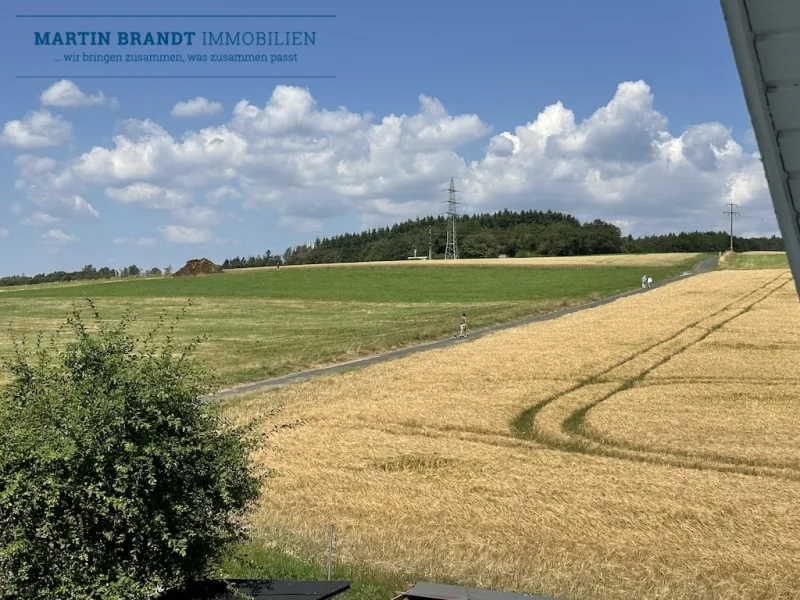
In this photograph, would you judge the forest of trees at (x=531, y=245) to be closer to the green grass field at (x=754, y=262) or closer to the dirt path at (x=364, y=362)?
the green grass field at (x=754, y=262)

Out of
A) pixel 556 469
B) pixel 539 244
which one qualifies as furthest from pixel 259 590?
pixel 539 244

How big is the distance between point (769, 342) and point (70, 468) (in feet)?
129

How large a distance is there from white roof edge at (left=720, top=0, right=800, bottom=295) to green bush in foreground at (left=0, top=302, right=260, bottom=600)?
6798 mm

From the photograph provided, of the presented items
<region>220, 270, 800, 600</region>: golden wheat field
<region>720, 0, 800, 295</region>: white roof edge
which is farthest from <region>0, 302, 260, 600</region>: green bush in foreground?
<region>720, 0, 800, 295</region>: white roof edge

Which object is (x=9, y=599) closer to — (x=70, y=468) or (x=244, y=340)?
(x=70, y=468)

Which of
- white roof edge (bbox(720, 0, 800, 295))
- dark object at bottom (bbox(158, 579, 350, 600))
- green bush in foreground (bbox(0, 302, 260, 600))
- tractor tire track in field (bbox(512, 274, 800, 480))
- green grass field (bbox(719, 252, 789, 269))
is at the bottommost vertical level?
green grass field (bbox(719, 252, 789, 269))

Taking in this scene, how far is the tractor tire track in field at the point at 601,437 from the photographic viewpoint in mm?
19500

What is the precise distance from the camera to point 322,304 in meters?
87.1

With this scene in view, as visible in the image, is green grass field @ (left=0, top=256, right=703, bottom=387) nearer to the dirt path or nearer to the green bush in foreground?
the dirt path

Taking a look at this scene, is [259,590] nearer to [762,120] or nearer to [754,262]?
[762,120]

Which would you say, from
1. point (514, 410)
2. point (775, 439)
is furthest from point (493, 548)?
point (514, 410)

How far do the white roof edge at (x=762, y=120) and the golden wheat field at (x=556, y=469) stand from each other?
7.89 metres

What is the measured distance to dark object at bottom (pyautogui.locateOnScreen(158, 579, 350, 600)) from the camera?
945cm

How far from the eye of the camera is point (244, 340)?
5444cm
